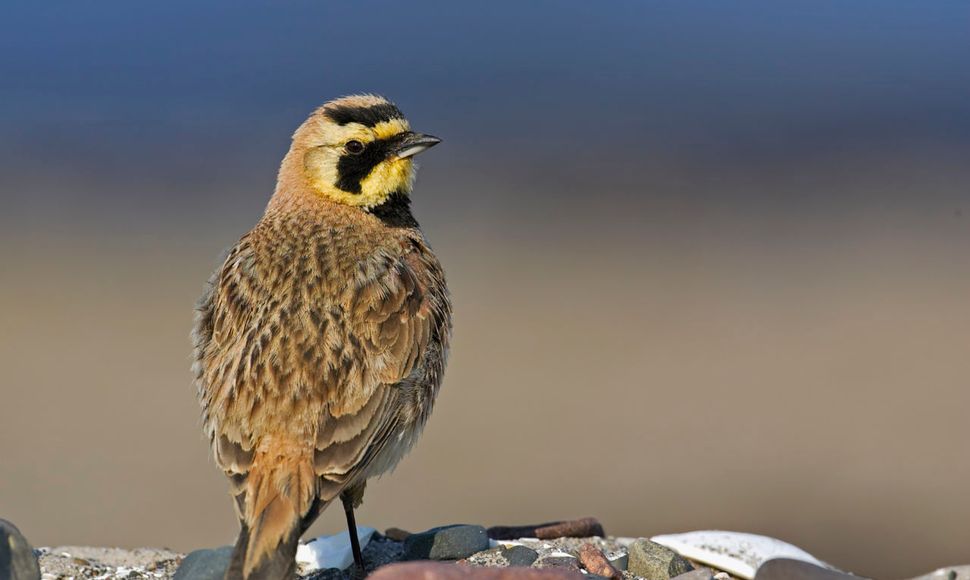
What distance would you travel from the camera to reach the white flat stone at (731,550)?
24.7 feet

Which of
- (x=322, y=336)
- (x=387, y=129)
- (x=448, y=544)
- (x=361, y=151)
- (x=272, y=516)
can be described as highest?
(x=387, y=129)

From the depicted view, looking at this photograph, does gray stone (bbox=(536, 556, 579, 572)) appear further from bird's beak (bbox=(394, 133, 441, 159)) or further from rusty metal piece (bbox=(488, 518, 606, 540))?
bird's beak (bbox=(394, 133, 441, 159))

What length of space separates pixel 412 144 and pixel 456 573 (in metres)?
3.27

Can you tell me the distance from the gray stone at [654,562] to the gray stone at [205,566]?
2043 mm

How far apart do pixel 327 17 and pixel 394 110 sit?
218ft

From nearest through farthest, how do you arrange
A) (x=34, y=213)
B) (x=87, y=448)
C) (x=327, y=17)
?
(x=87, y=448), (x=34, y=213), (x=327, y=17)

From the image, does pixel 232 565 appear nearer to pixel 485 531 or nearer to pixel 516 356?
pixel 485 531

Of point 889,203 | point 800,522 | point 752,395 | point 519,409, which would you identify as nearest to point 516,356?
point 519,409

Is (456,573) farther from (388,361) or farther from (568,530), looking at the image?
(568,530)

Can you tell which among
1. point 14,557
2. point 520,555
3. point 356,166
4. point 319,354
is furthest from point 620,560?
point 14,557

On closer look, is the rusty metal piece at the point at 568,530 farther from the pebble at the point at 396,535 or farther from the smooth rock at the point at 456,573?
the smooth rock at the point at 456,573

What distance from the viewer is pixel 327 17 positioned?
7269 centimetres

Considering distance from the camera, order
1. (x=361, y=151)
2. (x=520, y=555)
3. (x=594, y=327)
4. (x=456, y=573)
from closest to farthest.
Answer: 1. (x=456, y=573)
2. (x=520, y=555)
3. (x=361, y=151)
4. (x=594, y=327)

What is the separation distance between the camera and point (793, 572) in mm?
6133
